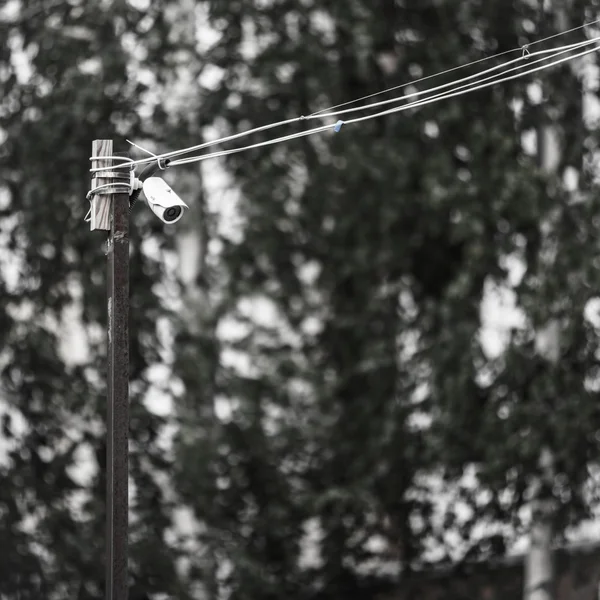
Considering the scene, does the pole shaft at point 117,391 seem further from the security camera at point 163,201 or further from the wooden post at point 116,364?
the security camera at point 163,201


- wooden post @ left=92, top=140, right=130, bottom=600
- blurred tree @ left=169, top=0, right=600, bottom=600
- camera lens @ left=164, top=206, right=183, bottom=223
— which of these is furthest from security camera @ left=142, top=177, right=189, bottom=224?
blurred tree @ left=169, top=0, right=600, bottom=600

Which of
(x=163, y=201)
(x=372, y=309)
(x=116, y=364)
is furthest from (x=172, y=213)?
(x=372, y=309)

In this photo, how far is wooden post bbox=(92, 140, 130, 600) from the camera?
13.4ft

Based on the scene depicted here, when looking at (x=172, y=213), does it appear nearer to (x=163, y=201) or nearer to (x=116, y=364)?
(x=163, y=201)

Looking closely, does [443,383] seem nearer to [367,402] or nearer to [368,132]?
[367,402]

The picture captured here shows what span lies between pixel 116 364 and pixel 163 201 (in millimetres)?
718

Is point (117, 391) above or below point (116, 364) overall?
below

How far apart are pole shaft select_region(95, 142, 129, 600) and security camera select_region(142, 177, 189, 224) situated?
0.72ft

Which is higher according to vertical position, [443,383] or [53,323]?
[53,323]

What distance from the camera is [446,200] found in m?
5.79

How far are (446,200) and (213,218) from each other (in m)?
1.33

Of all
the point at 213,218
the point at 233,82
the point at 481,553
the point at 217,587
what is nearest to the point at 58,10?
the point at 233,82

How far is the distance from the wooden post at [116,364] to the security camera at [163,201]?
0.20 m

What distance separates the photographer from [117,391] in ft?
13.4
